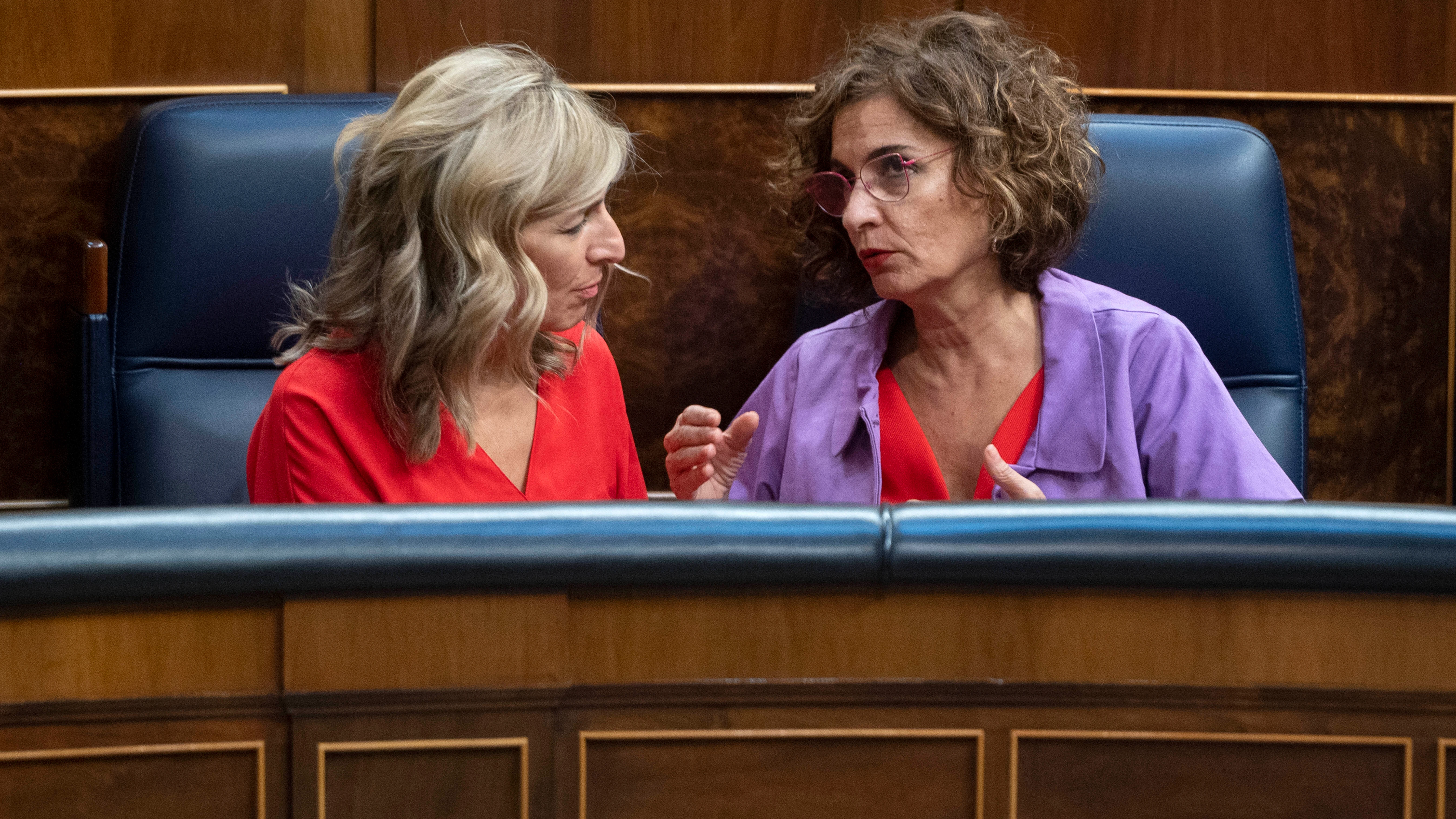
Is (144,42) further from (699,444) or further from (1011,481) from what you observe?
(1011,481)

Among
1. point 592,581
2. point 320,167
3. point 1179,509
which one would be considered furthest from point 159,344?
point 1179,509

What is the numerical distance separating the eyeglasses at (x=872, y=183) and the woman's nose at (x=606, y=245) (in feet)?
0.89

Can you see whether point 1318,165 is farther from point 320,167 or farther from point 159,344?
point 159,344

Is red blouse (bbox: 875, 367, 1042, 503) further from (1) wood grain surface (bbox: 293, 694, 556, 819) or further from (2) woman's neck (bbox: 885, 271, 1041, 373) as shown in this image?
(1) wood grain surface (bbox: 293, 694, 556, 819)

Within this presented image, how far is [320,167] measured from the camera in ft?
5.43

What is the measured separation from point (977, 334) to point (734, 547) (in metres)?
0.86

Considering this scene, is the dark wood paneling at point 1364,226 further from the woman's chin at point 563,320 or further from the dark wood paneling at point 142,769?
the dark wood paneling at point 142,769

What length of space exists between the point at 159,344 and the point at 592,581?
1177 mm

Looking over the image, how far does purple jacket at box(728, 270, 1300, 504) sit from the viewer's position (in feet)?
4.51

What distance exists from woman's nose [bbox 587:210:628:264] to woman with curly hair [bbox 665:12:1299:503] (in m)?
0.19

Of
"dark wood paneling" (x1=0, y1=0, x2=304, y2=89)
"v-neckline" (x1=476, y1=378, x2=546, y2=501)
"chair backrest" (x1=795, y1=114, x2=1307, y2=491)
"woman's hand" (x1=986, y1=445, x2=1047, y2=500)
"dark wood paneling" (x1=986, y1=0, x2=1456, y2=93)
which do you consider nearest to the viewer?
"woman's hand" (x1=986, y1=445, x2=1047, y2=500)

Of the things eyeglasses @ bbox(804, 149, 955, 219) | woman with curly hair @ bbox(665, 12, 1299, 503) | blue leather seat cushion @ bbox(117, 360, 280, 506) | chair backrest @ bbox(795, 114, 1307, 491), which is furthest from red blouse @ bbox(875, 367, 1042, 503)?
blue leather seat cushion @ bbox(117, 360, 280, 506)

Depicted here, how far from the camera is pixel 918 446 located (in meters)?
1.47

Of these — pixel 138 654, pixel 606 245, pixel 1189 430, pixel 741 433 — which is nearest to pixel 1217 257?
pixel 1189 430
